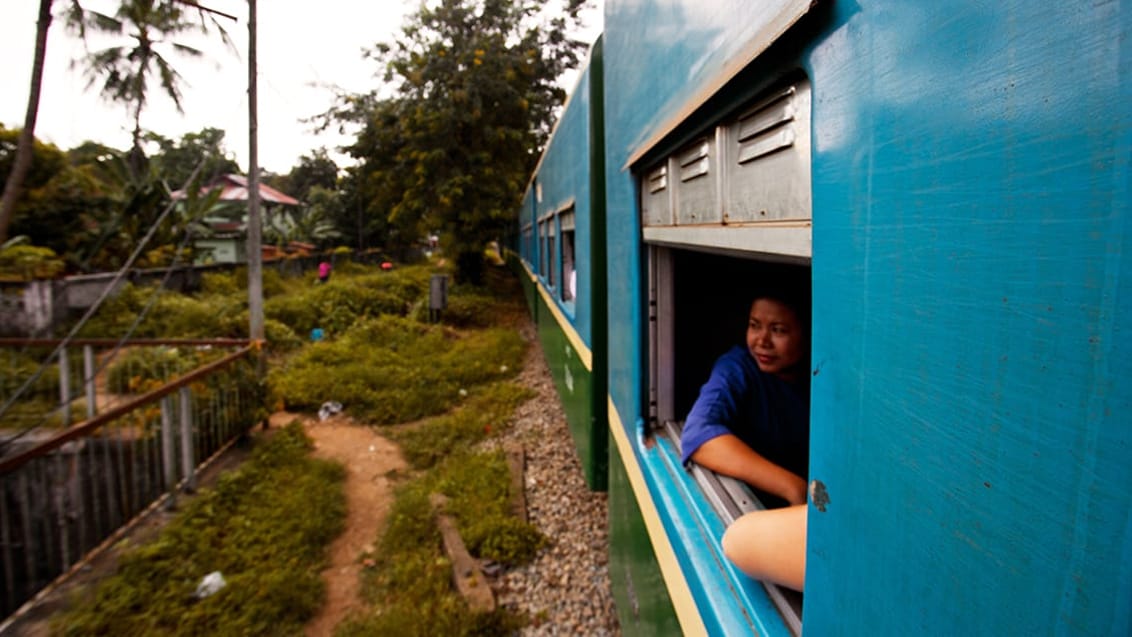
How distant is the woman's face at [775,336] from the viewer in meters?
1.80

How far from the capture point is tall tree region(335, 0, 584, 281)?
15203mm

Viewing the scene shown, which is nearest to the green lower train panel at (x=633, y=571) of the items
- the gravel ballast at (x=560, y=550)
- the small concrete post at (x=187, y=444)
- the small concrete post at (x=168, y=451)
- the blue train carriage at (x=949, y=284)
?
the gravel ballast at (x=560, y=550)

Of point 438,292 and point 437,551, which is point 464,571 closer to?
point 437,551

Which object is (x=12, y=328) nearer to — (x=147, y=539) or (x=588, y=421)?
(x=147, y=539)

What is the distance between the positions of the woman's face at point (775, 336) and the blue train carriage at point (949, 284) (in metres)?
0.65

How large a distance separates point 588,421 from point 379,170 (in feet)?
49.7

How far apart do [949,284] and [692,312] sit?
1.91 metres

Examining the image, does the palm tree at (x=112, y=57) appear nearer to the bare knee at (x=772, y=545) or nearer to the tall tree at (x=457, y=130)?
the bare knee at (x=772, y=545)

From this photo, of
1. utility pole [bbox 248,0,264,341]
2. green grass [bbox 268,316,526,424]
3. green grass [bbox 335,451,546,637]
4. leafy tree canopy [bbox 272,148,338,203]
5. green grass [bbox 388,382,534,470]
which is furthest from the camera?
leafy tree canopy [bbox 272,148,338,203]

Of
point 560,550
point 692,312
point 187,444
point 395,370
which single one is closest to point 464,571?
point 560,550

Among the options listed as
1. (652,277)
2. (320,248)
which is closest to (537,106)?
(320,248)

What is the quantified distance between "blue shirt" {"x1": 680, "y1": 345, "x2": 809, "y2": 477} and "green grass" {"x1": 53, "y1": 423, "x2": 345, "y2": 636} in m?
3.00

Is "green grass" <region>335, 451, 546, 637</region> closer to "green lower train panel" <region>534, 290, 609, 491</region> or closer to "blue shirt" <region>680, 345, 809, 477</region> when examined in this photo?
"green lower train panel" <region>534, 290, 609, 491</region>

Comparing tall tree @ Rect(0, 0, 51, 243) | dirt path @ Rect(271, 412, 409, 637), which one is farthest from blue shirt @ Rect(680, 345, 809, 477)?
dirt path @ Rect(271, 412, 409, 637)
